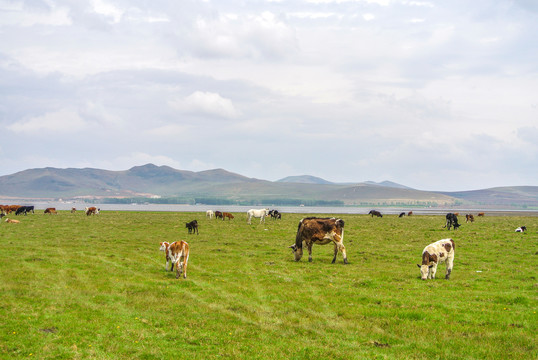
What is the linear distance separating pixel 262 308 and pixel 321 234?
11.4 metres

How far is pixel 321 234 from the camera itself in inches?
999

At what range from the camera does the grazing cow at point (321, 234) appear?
82.5 feet

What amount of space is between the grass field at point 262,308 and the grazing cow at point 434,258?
70cm

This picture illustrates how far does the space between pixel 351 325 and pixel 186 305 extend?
227 inches

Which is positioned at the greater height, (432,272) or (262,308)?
(432,272)

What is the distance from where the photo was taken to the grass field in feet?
34.6

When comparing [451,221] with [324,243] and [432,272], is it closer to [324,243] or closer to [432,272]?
[324,243]

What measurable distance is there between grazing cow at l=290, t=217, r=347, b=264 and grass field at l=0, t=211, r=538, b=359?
938mm

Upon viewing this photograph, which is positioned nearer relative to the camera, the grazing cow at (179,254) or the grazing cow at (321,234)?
the grazing cow at (179,254)

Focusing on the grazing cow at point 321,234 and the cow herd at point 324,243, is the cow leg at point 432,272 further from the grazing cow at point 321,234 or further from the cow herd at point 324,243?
the grazing cow at point 321,234

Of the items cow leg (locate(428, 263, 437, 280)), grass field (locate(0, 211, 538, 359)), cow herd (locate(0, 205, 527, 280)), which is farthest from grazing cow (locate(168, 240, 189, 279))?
cow leg (locate(428, 263, 437, 280))

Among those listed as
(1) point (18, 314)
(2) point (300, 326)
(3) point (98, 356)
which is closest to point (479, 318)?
(2) point (300, 326)

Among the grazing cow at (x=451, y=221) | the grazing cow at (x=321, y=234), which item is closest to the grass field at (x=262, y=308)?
the grazing cow at (x=321, y=234)

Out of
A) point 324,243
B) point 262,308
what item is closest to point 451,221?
point 324,243
